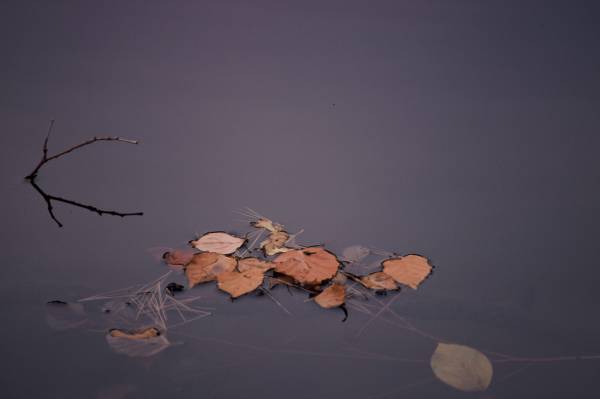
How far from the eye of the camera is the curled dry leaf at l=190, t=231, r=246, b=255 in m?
0.82

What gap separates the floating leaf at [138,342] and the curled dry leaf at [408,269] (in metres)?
0.44

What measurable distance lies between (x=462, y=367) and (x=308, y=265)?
12.5 inches

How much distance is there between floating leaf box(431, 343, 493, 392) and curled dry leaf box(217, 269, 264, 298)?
0.34 metres

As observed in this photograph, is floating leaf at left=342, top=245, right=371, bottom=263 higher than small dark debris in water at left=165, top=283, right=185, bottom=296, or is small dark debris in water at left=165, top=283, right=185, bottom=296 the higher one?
floating leaf at left=342, top=245, right=371, bottom=263

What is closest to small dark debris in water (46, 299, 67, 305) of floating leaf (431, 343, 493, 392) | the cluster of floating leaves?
the cluster of floating leaves

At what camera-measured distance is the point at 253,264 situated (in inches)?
31.6

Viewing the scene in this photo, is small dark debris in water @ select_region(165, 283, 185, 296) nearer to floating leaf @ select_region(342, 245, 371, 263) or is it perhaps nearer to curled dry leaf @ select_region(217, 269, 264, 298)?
curled dry leaf @ select_region(217, 269, 264, 298)

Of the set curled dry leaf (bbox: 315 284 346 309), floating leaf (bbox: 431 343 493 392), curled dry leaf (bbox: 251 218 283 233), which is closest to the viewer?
floating leaf (bbox: 431 343 493 392)

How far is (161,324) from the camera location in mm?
688

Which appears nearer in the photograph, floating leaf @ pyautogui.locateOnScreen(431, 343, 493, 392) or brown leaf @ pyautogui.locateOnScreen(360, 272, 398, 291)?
floating leaf @ pyautogui.locateOnScreen(431, 343, 493, 392)

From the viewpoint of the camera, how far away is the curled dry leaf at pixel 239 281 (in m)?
0.75

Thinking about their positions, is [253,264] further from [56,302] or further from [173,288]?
[56,302]

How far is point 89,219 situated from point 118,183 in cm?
11

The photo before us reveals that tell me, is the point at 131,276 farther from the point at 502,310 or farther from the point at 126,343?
the point at 502,310
